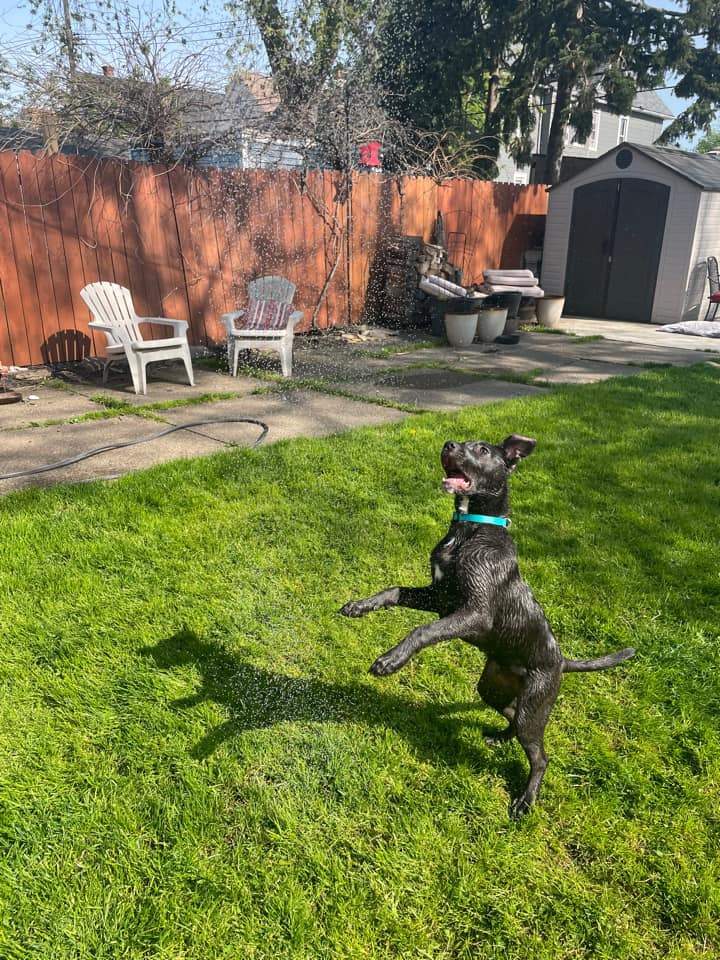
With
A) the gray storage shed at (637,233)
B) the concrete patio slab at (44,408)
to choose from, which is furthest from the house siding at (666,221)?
the concrete patio slab at (44,408)

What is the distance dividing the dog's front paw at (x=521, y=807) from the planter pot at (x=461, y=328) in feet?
25.9

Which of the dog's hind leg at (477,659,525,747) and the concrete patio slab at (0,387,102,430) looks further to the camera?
the concrete patio slab at (0,387,102,430)

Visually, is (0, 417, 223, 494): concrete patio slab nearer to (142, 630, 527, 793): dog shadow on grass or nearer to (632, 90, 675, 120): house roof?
(142, 630, 527, 793): dog shadow on grass

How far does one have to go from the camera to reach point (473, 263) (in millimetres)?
12547

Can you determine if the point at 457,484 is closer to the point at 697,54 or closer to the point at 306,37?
the point at 306,37

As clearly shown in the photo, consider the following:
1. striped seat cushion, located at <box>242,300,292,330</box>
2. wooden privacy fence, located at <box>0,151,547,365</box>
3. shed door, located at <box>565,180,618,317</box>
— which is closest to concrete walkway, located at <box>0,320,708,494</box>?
striped seat cushion, located at <box>242,300,292,330</box>

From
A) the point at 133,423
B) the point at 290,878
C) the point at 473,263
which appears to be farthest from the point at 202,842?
the point at 473,263

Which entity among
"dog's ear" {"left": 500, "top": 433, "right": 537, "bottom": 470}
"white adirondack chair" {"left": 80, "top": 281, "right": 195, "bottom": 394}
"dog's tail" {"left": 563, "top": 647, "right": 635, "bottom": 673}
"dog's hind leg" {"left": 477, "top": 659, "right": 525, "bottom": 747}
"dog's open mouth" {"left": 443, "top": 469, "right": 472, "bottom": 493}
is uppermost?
"dog's ear" {"left": 500, "top": 433, "right": 537, "bottom": 470}

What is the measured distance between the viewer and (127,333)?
675cm

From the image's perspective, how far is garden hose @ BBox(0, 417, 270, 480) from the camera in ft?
14.2

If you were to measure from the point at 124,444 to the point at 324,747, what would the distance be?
3.36 metres

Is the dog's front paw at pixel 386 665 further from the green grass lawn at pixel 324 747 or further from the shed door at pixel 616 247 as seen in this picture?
the shed door at pixel 616 247

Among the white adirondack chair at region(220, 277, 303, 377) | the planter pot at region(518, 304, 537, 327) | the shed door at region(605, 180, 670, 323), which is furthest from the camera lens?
the shed door at region(605, 180, 670, 323)

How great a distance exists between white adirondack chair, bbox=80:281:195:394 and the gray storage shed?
8565 millimetres
